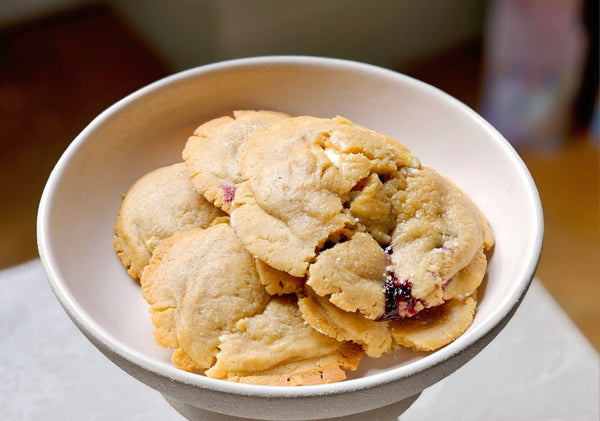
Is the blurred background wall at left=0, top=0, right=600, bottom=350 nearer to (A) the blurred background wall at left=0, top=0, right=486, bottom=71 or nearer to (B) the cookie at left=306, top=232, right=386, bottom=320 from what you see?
(A) the blurred background wall at left=0, top=0, right=486, bottom=71

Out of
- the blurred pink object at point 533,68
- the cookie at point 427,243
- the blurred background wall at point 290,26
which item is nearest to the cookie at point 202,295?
the cookie at point 427,243

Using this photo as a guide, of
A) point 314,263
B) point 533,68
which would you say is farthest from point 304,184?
point 533,68

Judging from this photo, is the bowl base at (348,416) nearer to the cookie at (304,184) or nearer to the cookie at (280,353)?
the cookie at (280,353)

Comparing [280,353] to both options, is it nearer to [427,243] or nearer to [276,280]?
[276,280]

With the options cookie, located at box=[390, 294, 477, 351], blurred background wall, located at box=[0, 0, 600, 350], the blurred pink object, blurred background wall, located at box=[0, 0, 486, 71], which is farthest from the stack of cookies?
the blurred pink object

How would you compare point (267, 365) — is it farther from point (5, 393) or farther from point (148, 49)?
point (148, 49)
